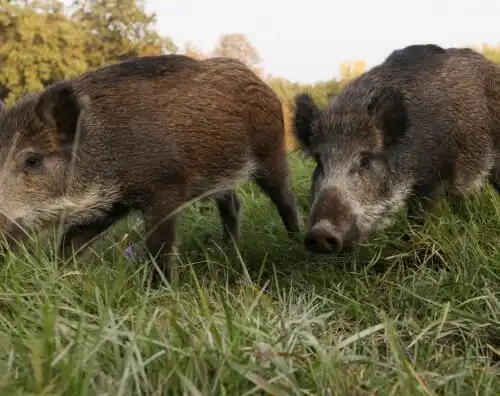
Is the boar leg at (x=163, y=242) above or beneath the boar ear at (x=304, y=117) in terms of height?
beneath

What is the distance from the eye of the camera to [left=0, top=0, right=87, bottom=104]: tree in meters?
17.4

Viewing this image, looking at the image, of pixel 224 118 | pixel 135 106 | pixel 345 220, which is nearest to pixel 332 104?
pixel 224 118

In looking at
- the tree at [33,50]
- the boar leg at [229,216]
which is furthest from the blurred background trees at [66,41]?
the boar leg at [229,216]

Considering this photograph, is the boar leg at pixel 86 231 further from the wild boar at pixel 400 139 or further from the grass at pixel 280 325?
the wild boar at pixel 400 139

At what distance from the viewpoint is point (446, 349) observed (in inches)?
85.1

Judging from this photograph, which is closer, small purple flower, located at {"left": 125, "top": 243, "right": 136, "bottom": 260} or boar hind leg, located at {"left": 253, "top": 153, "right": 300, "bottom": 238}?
small purple flower, located at {"left": 125, "top": 243, "right": 136, "bottom": 260}

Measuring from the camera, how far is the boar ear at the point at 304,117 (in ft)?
12.7

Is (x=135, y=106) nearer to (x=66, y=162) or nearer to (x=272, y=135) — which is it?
(x=66, y=162)

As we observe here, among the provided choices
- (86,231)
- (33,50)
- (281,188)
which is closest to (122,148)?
(86,231)

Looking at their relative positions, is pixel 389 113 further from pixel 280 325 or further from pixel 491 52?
pixel 491 52

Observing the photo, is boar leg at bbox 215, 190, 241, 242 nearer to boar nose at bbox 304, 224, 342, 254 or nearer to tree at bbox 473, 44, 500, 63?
boar nose at bbox 304, 224, 342, 254

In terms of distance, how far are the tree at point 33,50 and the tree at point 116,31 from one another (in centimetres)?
98

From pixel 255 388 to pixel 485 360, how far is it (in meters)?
1.01

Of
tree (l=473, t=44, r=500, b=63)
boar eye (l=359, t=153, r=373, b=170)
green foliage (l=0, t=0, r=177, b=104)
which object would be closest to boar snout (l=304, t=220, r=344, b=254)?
boar eye (l=359, t=153, r=373, b=170)
